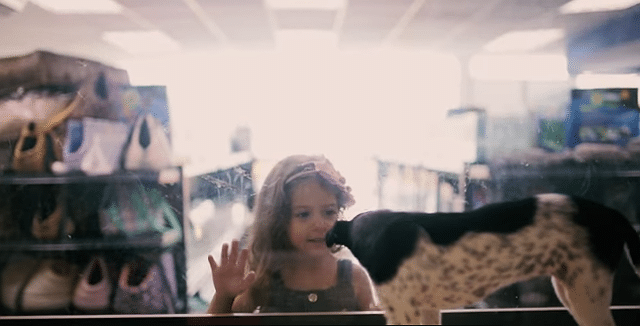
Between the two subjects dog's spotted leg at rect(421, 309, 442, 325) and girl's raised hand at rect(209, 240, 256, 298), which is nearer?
dog's spotted leg at rect(421, 309, 442, 325)

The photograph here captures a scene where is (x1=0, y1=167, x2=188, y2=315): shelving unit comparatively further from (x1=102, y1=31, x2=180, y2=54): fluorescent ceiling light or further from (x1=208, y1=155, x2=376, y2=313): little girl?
(x1=102, y1=31, x2=180, y2=54): fluorescent ceiling light

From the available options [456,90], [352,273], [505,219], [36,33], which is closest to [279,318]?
[352,273]

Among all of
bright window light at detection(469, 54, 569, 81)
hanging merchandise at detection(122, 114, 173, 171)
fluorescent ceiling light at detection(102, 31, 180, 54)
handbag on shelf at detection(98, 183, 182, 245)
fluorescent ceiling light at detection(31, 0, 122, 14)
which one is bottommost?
handbag on shelf at detection(98, 183, 182, 245)

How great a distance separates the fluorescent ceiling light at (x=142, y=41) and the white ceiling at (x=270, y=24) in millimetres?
13

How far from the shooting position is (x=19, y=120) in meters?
0.94

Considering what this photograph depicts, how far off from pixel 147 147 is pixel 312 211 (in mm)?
407

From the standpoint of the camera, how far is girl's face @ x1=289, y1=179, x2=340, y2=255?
893 millimetres

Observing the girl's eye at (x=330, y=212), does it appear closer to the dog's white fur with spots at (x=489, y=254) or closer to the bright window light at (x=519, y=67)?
the dog's white fur with spots at (x=489, y=254)

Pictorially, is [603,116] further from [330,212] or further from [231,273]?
[231,273]

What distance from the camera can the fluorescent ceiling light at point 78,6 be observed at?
0.89 m

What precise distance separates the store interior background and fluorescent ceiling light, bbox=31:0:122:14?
0.04 ft

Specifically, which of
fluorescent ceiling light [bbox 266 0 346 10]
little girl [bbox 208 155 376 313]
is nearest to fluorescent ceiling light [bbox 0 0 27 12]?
fluorescent ceiling light [bbox 266 0 346 10]

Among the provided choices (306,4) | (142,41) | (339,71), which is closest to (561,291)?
(339,71)

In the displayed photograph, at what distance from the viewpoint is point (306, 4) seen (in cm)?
93
